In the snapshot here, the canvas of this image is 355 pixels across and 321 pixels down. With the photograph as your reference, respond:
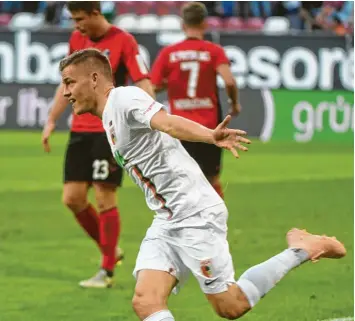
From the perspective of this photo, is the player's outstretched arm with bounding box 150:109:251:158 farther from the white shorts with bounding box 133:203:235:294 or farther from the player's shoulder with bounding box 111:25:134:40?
the player's shoulder with bounding box 111:25:134:40

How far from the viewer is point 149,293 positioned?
226 inches

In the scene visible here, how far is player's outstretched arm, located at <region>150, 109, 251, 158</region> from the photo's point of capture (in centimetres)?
536

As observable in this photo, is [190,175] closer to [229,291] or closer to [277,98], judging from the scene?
[229,291]

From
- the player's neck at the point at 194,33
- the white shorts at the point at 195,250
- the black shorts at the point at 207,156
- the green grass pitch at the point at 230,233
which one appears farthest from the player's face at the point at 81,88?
the player's neck at the point at 194,33

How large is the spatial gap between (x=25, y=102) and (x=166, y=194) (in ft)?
47.4

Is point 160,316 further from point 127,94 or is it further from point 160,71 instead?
point 160,71

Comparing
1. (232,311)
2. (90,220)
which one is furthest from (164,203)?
(90,220)

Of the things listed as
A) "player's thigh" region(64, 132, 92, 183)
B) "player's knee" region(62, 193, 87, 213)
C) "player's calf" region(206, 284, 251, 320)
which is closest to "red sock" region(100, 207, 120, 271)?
"player's knee" region(62, 193, 87, 213)

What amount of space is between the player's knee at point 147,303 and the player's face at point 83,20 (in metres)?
3.10

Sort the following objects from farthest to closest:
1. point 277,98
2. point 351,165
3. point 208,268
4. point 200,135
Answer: point 277,98, point 351,165, point 208,268, point 200,135

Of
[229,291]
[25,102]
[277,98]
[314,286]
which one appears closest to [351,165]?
[277,98]

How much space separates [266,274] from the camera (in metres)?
6.14

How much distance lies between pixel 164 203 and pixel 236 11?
1869cm

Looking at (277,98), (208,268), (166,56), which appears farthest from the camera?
(277,98)
